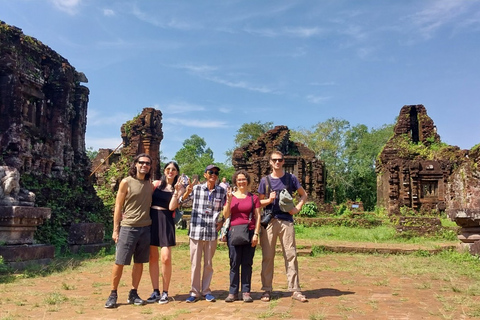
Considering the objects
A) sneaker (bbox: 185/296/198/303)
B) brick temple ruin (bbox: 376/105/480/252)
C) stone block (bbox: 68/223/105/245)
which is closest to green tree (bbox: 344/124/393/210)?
brick temple ruin (bbox: 376/105/480/252)

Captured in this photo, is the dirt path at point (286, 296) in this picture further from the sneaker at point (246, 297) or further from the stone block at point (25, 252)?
the stone block at point (25, 252)

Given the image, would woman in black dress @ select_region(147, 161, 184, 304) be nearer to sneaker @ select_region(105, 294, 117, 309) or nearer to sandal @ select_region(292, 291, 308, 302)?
sneaker @ select_region(105, 294, 117, 309)

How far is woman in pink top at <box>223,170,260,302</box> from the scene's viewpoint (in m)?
5.15

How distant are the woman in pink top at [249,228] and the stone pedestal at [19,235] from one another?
4795mm

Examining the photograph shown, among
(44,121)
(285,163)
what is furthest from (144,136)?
(285,163)

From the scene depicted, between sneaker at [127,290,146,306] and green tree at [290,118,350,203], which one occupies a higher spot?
green tree at [290,118,350,203]

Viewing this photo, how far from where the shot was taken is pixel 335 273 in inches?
302

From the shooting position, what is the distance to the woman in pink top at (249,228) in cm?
A: 515

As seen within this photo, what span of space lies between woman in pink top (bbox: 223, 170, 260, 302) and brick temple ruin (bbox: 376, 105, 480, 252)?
52.6 feet

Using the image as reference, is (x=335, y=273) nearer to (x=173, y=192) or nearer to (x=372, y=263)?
(x=372, y=263)

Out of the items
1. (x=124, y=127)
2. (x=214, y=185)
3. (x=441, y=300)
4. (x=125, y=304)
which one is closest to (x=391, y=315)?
(x=441, y=300)

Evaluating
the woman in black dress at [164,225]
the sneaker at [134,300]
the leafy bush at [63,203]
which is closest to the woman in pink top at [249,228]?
the woman in black dress at [164,225]

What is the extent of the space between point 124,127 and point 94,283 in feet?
62.8

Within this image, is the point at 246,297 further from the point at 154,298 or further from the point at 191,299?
the point at 154,298
